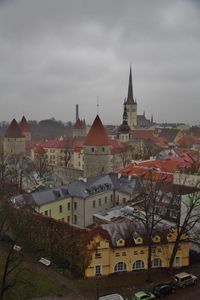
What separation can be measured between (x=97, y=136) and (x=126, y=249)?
2102 centimetres

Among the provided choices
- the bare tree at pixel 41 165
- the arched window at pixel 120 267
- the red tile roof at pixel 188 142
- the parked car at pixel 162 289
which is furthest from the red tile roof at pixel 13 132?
the parked car at pixel 162 289

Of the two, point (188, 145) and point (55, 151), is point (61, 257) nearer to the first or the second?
point (55, 151)

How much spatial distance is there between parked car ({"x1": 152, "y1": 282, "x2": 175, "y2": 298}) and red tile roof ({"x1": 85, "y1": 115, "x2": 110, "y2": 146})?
2312cm

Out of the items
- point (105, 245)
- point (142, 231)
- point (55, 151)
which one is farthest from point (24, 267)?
point (55, 151)

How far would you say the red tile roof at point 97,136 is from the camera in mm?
40219

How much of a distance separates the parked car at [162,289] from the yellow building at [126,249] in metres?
2.74

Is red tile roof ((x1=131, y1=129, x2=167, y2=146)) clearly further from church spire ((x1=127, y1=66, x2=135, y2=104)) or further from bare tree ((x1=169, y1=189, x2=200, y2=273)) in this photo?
bare tree ((x1=169, y1=189, x2=200, y2=273))

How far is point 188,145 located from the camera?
85.8m

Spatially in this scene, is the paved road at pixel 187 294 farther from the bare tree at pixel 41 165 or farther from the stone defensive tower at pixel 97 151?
the bare tree at pixel 41 165

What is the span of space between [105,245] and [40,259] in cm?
429

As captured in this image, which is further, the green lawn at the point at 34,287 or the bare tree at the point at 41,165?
the bare tree at the point at 41,165

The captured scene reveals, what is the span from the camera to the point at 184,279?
19.2m

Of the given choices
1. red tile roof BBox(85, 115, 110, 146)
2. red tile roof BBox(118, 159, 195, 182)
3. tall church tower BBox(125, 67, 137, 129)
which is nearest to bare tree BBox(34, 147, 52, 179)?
red tile roof BBox(85, 115, 110, 146)

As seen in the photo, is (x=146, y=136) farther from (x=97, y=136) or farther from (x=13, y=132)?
(x=97, y=136)
